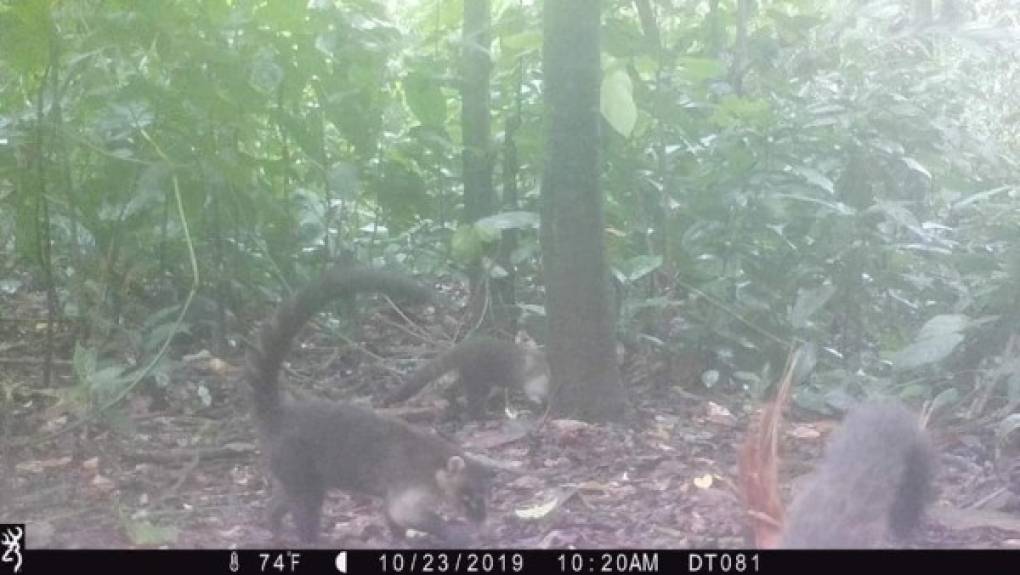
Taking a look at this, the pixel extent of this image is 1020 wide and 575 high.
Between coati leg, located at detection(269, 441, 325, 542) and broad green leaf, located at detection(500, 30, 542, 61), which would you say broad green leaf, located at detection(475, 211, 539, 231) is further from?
coati leg, located at detection(269, 441, 325, 542)

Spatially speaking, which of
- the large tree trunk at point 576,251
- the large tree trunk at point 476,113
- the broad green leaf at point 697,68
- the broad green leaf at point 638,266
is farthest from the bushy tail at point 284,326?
the broad green leaf at point 697,68

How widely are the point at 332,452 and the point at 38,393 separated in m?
1.04

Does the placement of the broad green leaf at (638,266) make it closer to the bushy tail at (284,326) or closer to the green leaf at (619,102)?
the green leaf at (619,102)

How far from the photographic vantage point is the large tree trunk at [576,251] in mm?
3871

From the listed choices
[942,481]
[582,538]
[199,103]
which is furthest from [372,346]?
[942,481]

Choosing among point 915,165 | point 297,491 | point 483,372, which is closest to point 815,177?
point 915,165

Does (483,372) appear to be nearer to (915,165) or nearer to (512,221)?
(512,221)

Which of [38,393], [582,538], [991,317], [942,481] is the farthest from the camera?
[991,317]

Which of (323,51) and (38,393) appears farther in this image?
(323,51)

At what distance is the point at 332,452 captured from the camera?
3.38m

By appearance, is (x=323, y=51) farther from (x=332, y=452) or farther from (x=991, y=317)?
(x=991, y=317)
